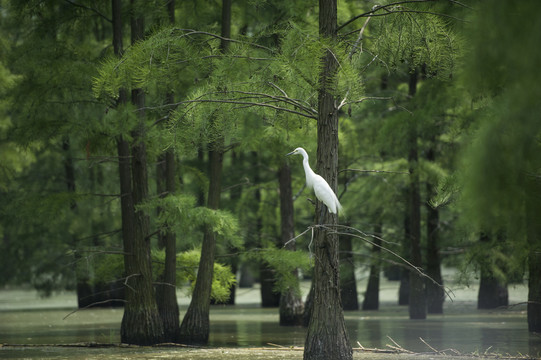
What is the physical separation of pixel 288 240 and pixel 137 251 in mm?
5426

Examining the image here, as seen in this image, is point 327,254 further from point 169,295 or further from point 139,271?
point 169,295

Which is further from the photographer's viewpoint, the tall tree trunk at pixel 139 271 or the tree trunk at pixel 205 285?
the tree trunk at pixel 205 285

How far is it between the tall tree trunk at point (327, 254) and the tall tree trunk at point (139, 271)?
16.1 feet

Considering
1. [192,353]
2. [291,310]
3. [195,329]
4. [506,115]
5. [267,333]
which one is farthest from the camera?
[291,310]

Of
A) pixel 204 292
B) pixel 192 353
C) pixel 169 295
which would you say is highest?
pixel 204 292

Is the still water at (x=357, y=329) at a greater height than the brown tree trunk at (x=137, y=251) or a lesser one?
lesser

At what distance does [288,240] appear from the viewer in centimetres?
1902

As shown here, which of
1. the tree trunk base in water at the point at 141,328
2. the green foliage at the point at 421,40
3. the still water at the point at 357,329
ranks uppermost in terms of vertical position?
the green foliage at the point at 421,40

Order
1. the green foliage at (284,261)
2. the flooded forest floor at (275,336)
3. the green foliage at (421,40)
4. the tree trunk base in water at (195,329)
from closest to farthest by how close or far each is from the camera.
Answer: the green foliage at (421,40) → the flooded forest floor at (275,336) → the tree trunk base in water at (195,329) → the green foliage at (284,261)

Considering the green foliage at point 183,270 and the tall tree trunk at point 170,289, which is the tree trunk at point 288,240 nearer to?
the green foliage at point 183,270

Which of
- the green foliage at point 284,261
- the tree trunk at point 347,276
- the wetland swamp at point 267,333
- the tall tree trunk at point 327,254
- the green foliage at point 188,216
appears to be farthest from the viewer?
the tree trunk at point 347,276

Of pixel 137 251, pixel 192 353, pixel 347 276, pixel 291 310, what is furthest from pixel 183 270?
pixel 347 276

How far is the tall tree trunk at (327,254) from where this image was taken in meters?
9.64

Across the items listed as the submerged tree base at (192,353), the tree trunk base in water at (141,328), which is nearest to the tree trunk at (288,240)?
A: the tree trunk base in water at (141,328)
